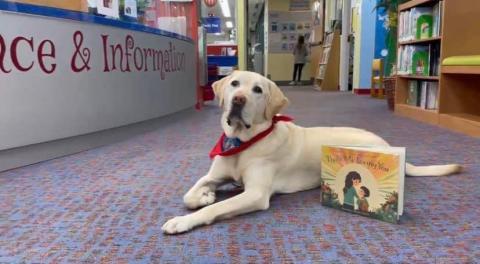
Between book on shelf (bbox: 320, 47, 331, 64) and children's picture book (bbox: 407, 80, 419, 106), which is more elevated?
book on shelf (bbox: 320, 47, 331, 64)

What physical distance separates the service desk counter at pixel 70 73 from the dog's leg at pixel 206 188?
1.28m

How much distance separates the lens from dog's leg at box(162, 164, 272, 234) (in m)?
1.48

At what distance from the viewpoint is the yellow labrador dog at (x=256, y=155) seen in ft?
5.36

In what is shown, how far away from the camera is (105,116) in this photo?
3.28 m

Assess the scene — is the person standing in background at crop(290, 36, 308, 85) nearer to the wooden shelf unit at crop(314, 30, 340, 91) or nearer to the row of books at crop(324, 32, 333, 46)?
the row of books at crop(324, 32, 333, 46)

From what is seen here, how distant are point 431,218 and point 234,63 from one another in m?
7.93

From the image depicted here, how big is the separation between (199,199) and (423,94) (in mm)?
3520

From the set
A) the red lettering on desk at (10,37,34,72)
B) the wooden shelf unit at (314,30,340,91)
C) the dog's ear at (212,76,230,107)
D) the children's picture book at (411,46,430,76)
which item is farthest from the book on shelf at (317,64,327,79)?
the dog's ear at (212,76,230,107)

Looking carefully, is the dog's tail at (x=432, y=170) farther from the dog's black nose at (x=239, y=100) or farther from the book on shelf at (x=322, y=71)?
the book on shelf at (x=322, y=71)

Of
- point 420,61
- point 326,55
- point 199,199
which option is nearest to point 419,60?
point 420,61

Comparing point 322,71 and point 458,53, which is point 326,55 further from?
point 458,53

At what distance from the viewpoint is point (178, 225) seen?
4.82ft

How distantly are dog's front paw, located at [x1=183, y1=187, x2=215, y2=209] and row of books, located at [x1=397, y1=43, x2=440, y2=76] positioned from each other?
317cm

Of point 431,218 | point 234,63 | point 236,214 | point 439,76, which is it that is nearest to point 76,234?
point 236,214
